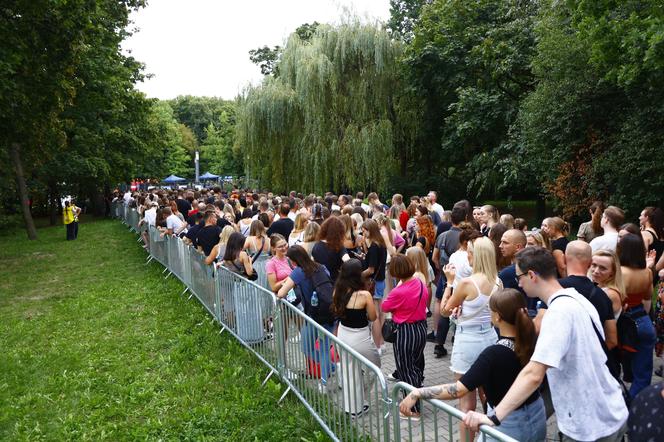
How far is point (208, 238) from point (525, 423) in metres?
7.07

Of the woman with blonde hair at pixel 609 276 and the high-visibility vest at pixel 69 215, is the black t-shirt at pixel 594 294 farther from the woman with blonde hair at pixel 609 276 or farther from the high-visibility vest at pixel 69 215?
the high-visibility vest at pixel 69 215

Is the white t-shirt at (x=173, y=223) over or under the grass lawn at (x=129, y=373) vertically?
over

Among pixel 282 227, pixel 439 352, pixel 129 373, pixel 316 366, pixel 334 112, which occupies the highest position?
pixel 334 112

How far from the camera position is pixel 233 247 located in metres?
7.62

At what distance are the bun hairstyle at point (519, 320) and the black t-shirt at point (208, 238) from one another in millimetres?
6865

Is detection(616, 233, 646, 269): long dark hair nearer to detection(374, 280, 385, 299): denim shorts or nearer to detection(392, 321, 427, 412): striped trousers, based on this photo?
detection(392, 321, 427, 412): striped trousers

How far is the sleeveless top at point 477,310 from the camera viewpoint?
4406 millimetres

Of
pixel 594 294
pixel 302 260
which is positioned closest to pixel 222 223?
pixel 302 260

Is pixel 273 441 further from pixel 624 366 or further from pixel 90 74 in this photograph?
pixel 90 74

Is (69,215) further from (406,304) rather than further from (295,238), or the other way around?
(406,304)

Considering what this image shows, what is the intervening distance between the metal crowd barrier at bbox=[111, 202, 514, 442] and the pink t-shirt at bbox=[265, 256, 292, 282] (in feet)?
1.12

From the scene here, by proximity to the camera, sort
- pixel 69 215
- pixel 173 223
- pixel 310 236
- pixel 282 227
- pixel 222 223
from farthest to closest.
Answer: pixel 69 215 → pixel 173 223 → pixel 222 223 → pixel 282 227 → pixel 310 236

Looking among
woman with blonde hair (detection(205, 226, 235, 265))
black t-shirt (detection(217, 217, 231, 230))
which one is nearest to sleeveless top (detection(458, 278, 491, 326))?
woman with blonde hair (detection(205, 226, 235, 265))

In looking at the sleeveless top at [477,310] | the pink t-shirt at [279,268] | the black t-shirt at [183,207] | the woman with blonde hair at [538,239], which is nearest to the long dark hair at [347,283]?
the sleeveless top at [477,310]
